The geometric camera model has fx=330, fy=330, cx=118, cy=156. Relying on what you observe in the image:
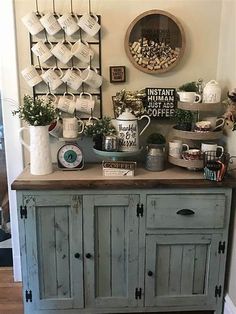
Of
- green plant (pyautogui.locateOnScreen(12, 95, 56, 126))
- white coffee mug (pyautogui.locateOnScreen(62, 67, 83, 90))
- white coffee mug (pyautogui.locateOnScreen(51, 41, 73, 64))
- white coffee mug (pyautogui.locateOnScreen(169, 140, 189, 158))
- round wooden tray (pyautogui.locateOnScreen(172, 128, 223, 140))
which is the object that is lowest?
white coffee mug (pyautogui.locateOnScreen(169, 140, 189, 158))

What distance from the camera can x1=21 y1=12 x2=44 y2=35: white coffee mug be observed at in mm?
1990

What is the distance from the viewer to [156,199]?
1.82 m

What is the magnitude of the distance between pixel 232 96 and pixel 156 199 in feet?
2.26

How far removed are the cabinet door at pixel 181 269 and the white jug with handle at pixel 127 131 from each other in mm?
535

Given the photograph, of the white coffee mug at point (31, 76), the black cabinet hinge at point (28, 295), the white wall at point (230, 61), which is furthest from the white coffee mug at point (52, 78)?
the black cabinet hinge at point (28, 295)

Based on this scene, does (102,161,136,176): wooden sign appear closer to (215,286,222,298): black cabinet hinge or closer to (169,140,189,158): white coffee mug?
(169,140,189,158): white coffee mug

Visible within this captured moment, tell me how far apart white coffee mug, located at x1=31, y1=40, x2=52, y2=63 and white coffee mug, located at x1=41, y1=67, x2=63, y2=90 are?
0.08 metres

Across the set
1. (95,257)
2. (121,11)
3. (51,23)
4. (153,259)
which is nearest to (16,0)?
(51,23)

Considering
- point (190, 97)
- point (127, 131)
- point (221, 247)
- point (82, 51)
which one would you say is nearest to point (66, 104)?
point (82, 51)

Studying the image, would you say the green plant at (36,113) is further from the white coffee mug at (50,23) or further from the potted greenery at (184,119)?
the potted greenery at (184,119)

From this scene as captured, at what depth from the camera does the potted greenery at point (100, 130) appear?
2020 mm

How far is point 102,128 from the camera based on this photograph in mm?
2029

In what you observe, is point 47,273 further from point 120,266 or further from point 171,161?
point 171,161

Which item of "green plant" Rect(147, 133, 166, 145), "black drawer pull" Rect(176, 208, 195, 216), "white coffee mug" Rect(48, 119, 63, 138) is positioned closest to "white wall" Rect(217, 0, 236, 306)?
"black drawer pull" Rect(176, 208, 195, 216)
